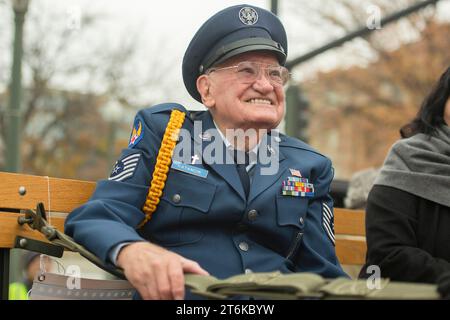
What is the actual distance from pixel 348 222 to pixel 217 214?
156cm

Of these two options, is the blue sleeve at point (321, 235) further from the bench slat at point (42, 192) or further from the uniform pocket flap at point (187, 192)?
the bench slat at point (42, 192)

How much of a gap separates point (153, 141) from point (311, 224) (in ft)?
2.38

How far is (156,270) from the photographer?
8.10 feet

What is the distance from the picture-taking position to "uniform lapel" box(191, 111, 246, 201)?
10.6 feet

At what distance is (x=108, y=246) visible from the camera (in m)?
2.66

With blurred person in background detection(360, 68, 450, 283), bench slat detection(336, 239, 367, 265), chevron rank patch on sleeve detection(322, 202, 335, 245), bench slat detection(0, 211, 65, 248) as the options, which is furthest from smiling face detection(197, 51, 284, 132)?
bench slat detection(336, 239, 367, 265)

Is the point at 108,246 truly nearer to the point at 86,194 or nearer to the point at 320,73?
the point at 86,194

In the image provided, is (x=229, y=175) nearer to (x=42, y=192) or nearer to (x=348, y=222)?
(x=42, y=192)

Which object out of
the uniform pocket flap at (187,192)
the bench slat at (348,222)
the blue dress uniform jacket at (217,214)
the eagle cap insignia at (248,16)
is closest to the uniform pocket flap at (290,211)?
the blue dress uniform jacket at (217,214)

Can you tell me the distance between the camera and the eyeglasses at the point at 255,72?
3.33 metres

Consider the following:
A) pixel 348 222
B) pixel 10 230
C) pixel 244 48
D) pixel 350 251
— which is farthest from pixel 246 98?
pixel 350 251

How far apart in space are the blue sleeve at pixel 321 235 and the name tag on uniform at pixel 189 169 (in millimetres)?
489

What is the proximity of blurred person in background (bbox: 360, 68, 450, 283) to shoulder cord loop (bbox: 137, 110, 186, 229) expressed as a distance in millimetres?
900

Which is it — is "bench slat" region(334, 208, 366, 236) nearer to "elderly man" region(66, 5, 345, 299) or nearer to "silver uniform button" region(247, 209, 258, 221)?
"elderly man" region(66, 5, 345, 299)
